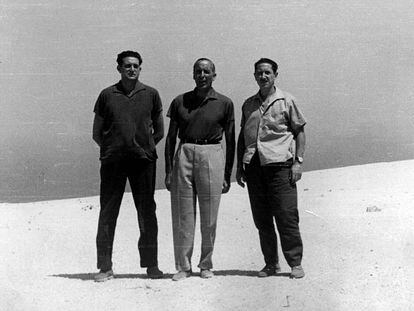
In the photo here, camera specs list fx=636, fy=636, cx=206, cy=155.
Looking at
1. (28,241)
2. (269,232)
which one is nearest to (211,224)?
(269,232)

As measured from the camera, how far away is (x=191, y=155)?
18.2ft

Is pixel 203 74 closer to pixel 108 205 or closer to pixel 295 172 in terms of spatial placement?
pixel 295 172

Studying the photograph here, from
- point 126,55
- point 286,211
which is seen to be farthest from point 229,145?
point 126,55

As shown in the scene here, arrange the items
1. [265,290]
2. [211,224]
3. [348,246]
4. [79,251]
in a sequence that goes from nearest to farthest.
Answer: [265,290] < [211,224] < [348,246] < [79,251]

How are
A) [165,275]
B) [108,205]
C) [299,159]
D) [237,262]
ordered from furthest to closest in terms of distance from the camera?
[237,262], [165,275], [108,205], [299,159]

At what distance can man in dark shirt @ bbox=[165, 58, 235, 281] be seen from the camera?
5520 millimetres

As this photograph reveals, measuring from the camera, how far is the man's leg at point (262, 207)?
560cm

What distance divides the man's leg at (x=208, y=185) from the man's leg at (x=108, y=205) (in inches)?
28.1

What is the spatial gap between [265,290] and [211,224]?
757 millimetres

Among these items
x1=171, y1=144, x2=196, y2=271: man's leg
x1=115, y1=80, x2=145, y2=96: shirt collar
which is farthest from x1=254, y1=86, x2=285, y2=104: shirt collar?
x1=115, y1=80, x2=145, y2=96: shirt collar

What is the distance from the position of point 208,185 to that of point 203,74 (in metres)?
0.97

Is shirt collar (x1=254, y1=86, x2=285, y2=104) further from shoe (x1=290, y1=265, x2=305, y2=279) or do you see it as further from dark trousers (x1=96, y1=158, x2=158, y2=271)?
shoe (x1=290, y1=265, x2=305, y2=279)

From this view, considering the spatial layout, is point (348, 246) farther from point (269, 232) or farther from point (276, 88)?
point (276, 88)

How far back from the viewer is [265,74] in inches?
216
